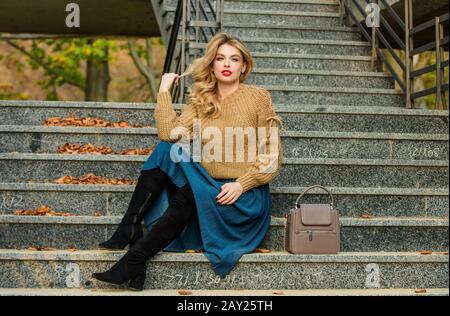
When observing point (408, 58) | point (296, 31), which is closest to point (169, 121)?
point (408, 58)

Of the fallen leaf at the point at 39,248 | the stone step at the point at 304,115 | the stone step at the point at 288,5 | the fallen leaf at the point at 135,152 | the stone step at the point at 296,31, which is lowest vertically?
the fallen leaf at the point at 39,248

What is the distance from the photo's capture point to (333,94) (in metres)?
7.09

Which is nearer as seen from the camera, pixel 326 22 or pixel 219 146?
pixel 219 146

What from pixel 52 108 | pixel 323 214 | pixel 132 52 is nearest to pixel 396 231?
pixel 323 214

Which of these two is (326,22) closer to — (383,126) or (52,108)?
(383,126)

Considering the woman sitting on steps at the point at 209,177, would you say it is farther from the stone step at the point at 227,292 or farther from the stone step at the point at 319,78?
the stone step at the point at 319,78

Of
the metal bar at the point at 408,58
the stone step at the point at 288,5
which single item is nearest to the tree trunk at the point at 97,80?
the stone step at the point at 288,5

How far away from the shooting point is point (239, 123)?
4.77 metres

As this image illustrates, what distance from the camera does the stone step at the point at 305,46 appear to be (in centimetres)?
801

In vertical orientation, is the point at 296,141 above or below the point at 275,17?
below

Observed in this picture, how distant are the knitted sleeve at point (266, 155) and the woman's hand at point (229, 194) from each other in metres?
0.06

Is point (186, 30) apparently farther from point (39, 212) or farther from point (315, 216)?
point (315, 216)

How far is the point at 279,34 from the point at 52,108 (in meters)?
3.16

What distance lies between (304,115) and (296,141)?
1.46 ft
